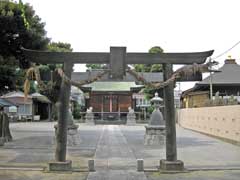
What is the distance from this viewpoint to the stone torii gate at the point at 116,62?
11719 millimetres

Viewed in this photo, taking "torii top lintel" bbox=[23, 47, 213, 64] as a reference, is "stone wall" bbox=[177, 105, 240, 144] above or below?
below

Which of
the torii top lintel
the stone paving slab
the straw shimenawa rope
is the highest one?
the torii top lintel

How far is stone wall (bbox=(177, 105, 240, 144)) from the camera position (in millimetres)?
20250

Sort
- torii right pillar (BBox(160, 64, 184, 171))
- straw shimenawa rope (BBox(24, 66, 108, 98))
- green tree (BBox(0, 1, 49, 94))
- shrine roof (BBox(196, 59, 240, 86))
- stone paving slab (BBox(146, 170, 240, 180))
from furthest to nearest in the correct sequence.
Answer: shrine roof (BBox(196, 59, 240, 86)) < green tree (BBox(0, 1, 49, 94)) < torii right pillar (BBox(160, 64, 184, 171)) < straw shimenawa rope (BBox(24, 66, 108, 98)) < stone paving slab (BBox(146, 170, 240, 180))

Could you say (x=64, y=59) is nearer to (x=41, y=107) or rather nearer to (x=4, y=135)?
(x=4, y=135)

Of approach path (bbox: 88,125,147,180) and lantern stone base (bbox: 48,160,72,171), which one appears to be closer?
approach path (bbox: 88,125,147,180)

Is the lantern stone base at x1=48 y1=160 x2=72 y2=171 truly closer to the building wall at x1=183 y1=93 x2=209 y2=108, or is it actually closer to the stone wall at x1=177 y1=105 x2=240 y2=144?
the stone wall at x1=177 y1=105 x2=240 y2=144

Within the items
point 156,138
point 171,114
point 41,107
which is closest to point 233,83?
point 156,138

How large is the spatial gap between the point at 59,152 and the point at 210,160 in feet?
18.1

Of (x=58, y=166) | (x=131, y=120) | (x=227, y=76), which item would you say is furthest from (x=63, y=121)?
(x=131, y=120)

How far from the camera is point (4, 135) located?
20.2 meters

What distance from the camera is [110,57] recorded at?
11758 millimetres

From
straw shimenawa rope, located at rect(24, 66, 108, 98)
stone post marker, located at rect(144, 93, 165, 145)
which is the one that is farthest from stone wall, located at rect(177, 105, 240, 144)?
straw shimenawa rope, located at rect(24, 66, 108, 98)

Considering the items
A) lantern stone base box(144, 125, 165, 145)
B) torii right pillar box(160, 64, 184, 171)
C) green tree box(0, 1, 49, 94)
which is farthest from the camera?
green tree box(0, 1, 49, 94)
